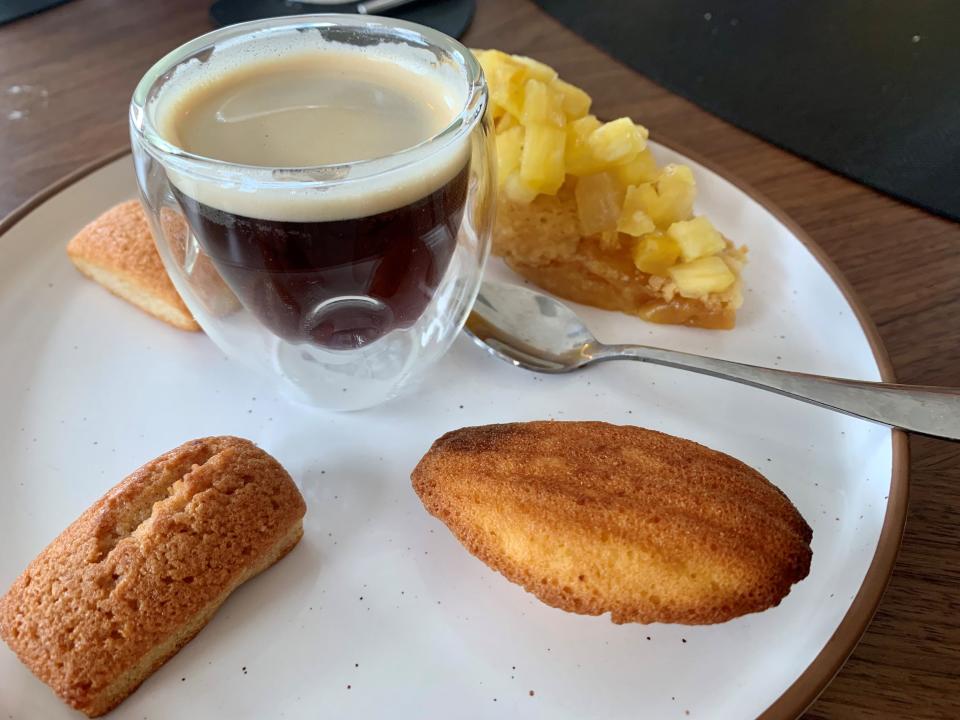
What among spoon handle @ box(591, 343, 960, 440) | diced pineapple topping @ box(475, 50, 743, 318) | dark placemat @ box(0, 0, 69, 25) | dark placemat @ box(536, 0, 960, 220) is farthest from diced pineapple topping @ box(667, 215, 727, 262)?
dark placemat @ box(0, 0, 69, 25)

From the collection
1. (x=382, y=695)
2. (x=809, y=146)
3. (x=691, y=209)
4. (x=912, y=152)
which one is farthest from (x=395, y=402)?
(x=912, y=152)

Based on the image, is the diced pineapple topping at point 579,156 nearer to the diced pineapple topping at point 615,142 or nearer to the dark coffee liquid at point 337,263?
the diced pineapple topping at point 615,142

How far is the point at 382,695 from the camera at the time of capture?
2.26 feet

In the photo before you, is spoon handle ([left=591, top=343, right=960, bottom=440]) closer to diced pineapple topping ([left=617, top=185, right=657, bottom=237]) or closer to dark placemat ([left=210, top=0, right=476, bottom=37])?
diced pineapple topping ([left=617, top=185, right=657, bottom=237])

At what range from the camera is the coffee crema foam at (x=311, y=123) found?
79 centimetres

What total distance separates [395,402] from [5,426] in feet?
1.46

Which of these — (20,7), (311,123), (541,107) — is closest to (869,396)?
(541,107)

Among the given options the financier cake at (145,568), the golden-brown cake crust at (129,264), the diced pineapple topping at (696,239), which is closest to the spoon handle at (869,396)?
the diced pineapple topping at (696,239)

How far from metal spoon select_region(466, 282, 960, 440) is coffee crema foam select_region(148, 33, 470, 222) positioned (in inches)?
9.4

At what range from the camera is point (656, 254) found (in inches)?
42.2

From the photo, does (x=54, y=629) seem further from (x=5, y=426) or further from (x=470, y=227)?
(x=470, y=227)

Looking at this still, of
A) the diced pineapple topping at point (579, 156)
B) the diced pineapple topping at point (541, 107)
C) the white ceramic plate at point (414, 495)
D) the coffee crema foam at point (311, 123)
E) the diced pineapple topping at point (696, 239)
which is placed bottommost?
the white ceramic plate at point (414, 495)

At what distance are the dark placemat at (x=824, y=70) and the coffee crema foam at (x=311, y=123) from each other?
0.78 meters

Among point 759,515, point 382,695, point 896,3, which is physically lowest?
point 382,695
